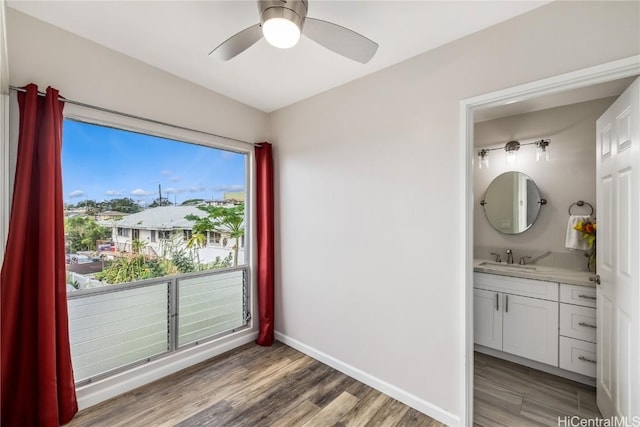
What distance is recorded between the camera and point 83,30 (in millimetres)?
1865

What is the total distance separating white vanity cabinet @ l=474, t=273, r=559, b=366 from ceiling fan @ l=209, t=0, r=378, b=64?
7.75 feet

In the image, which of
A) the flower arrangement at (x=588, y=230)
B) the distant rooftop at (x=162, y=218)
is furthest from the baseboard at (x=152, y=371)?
the flower arrangement at (x=588, y=230)

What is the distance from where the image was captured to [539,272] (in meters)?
2.53

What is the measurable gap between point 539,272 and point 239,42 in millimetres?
2995

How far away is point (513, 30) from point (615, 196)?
1.16 m

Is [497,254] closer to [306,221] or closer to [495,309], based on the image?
[495,309]

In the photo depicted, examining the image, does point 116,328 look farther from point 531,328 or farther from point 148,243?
point 531,328

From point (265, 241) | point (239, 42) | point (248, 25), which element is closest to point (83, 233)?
point (265, 241)

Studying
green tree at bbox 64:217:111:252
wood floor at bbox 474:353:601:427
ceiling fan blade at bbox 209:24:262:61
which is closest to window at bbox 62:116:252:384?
green tree at bbox 64:217:111:252

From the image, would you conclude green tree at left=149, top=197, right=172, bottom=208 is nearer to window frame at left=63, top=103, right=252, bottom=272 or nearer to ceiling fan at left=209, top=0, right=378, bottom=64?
window frame at left=63, top=103, right=252, bottom=272

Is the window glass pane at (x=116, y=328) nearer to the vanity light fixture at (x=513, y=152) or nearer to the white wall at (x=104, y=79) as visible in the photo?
the white wall at (x=104, y=79)

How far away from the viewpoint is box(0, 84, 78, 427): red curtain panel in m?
1.65

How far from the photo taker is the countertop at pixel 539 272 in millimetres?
2297

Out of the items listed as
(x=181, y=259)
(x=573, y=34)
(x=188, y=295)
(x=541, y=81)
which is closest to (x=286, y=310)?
(x=188, y=295)
